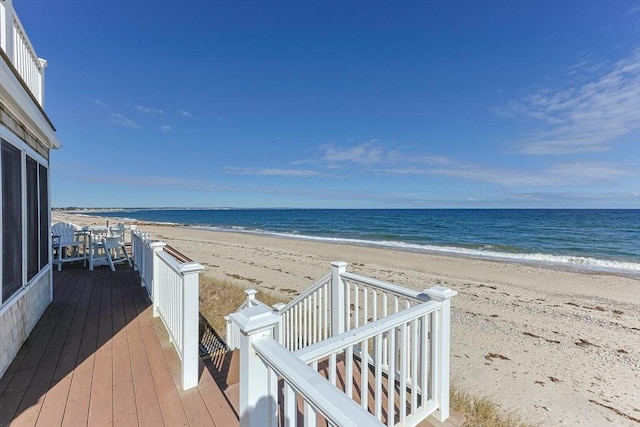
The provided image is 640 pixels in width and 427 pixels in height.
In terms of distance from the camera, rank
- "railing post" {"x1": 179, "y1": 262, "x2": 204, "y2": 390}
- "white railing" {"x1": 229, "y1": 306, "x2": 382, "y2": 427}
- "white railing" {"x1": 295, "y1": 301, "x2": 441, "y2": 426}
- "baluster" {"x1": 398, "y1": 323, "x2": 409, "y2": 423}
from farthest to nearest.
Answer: "railing post" {"x1": 179, "y1": 262, "x2": 204, "y2": 390} < "baluster" {"x1": 398, "y1": 323, "x2": 409, "y2": 423} < "white railing" {"x1": 295, "y1": 301, "x2": 441, "y2": 426} < "white railing" {"x1": 229, "y1": 306, "x2": 382, "y2": 427}

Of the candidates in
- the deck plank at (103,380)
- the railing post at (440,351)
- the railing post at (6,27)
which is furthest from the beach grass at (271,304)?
the railing post at (6,27)

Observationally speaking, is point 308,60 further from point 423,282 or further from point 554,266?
point 554,266

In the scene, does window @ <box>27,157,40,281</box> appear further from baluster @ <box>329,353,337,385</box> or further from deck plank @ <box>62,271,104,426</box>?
baluster @ <box>329,353,337,385</box>

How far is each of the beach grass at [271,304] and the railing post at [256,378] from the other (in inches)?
89.3

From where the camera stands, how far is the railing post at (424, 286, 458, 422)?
2219 millimetres

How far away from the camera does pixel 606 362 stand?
15.1ft

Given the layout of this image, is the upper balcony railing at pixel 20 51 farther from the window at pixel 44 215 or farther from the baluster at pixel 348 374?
the baluster at pixel 348 374

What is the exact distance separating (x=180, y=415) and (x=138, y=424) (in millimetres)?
258

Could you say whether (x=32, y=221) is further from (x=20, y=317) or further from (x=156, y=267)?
(x=156, y=267)

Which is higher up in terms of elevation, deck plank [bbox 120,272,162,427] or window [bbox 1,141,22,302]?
window [bbox 1,141,22,302]

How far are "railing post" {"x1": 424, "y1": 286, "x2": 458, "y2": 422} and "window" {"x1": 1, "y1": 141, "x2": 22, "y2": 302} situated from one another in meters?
3.70

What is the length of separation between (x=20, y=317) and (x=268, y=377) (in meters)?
3.43

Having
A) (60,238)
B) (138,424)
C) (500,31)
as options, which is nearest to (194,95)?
(60,238)

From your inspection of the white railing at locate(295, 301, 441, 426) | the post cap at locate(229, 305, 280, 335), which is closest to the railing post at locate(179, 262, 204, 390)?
the white railing at locate(295, 301, 441, 426)
